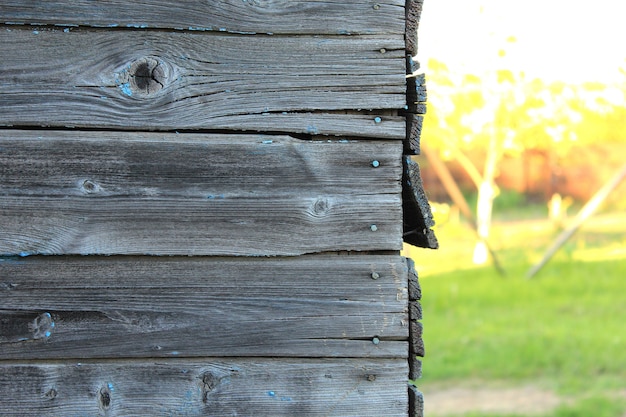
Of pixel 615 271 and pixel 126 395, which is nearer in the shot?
pixel 126 395

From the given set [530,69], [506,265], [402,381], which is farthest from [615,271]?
[402,381]

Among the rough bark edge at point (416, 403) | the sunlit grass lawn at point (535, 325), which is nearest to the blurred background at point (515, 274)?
the sunlit grass lawn at point (535, 325)

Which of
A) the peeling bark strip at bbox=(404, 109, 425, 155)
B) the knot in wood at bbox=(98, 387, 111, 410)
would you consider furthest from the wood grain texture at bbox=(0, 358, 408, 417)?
the peeling bark strip at bbox=(404, 109, 425, 155)

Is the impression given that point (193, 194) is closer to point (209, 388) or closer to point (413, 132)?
point (209, 388)

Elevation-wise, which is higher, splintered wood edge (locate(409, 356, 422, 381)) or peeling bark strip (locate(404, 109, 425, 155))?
peeling bark strip (locate(404, 109, 425, 155))

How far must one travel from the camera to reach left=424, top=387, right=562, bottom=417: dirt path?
19.6 feet

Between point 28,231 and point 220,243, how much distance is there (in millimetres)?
512

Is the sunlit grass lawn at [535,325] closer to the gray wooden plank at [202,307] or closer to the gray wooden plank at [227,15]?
the gray wooden plank at [202,307]

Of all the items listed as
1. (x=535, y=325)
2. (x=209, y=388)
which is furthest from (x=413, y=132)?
(x=535, y=325)

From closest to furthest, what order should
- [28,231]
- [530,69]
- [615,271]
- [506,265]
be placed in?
1. [28,231]
2. [530,69]
3. [615,271]
4. [506,265]

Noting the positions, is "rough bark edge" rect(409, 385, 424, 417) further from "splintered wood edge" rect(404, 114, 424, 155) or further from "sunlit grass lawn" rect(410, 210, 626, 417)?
"sunlit grass lawn" rect(410, 210, 626, 417)

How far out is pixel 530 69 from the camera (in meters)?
9.55

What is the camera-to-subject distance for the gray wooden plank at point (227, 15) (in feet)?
6.36

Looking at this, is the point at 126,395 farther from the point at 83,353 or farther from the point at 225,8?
the point at 225,8
